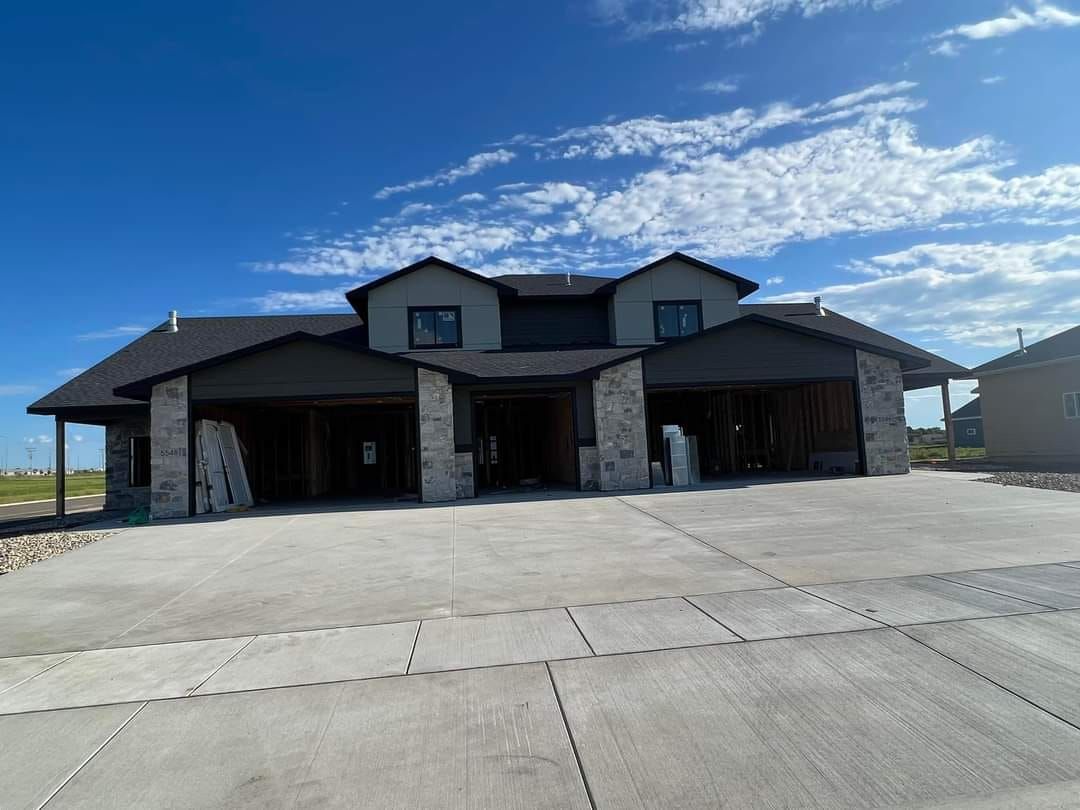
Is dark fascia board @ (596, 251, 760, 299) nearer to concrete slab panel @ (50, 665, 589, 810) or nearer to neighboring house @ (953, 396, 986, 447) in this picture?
concrete slab panel @ (50, 665, 589, 810)

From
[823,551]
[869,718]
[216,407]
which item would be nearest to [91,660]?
[869,718]

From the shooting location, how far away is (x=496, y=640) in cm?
561

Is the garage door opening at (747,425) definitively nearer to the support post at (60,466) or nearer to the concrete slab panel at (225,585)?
the concrete slab panel at (225,585)

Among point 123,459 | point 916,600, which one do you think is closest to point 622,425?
point 916,600

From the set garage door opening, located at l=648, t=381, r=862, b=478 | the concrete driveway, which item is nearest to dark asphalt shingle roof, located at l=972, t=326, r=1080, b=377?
garage door opening, located at l=648, t=381, r=862, b=478

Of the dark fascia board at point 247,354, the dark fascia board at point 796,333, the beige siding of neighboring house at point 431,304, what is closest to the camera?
the dark fascia board at point 247,354

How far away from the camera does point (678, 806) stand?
318 centimetres

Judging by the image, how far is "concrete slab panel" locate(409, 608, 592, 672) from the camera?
515 cm

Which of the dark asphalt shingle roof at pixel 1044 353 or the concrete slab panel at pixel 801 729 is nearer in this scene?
the concrete slab panel at pixel 801 729

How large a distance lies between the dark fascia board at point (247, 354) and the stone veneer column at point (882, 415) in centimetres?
1063

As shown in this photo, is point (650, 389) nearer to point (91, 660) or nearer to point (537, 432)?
point (537, 432)

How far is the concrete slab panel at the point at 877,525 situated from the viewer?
25.1ft

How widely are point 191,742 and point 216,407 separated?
577 inches

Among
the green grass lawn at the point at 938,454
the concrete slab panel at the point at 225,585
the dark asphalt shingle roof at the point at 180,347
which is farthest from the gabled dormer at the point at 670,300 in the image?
the green grass lawn at the point at 938,454
